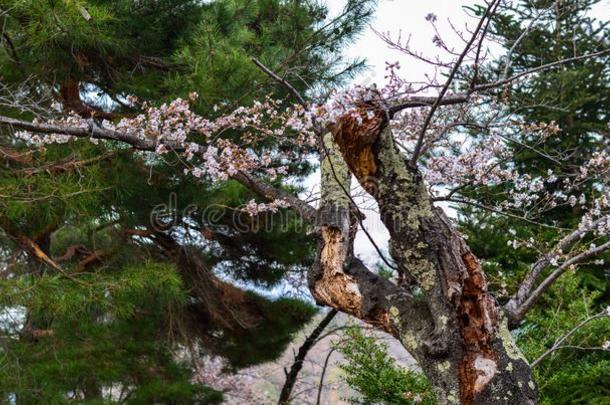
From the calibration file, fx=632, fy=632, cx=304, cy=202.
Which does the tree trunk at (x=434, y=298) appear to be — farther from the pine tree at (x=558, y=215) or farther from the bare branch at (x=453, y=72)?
the pine tree at (x=558, y=215)

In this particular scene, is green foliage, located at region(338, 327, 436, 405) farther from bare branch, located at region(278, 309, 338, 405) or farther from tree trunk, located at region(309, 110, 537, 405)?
tree trunk, located at region(309, 110, 537, 405)

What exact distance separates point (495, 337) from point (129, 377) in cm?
395

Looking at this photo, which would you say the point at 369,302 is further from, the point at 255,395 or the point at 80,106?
the point at 255,395

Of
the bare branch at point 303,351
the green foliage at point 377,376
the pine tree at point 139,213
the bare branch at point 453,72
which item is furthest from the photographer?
the bare branch at point 303,351

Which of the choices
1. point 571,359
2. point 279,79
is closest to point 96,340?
point 571,359

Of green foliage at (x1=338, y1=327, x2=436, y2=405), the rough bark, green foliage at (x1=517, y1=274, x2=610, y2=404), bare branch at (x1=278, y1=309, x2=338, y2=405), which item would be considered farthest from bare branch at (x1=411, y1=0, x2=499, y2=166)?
bare branch at (x1=278, y1=309, x2=338, y2=405)

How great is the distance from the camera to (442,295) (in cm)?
179

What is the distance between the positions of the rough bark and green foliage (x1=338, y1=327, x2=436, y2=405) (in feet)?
5.14

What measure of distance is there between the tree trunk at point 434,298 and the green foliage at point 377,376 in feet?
5.09

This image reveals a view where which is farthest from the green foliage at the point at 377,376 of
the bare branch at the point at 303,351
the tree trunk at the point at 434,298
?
the tree trunk at the point at 434,298

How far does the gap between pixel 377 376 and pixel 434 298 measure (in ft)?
6.36

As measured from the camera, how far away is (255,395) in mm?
8859

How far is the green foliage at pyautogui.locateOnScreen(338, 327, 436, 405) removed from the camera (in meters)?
3.48

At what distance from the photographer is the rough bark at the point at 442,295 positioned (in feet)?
5.79
